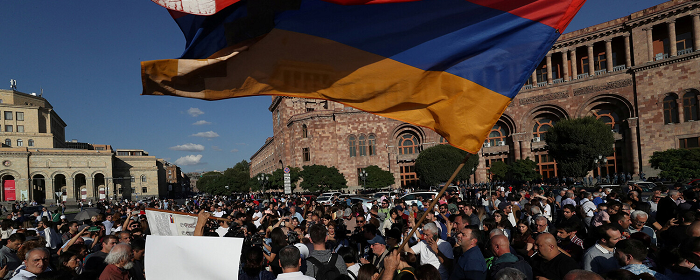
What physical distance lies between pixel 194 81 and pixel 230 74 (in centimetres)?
37

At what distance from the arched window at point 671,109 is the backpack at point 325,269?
41.3 metres

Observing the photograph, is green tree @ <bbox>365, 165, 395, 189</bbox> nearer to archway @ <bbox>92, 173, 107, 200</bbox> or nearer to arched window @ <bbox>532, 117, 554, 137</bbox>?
arched window @ <bbox>532, 117, 554, 137</bbox>

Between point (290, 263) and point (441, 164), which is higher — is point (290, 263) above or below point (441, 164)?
above

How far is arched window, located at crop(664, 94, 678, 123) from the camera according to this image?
112ft

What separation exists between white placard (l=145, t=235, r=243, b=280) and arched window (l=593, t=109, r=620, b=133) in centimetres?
4323

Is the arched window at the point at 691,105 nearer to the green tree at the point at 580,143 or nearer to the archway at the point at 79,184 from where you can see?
the green tree at the point at 580,143

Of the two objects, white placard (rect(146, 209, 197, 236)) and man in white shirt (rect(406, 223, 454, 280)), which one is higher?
white placard (rect(146, 209, 197, 236))

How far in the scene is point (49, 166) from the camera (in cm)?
6312

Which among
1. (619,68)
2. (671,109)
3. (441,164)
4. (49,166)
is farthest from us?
(49,166)

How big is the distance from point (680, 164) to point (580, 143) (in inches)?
254

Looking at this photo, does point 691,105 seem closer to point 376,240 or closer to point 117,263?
point 376,240

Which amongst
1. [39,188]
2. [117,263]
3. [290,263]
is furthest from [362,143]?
[39,188]

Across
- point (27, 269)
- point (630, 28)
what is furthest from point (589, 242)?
point (630, 28)

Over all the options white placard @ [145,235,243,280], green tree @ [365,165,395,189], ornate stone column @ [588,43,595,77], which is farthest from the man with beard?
ornate stone column @ [588,43,595,77]
